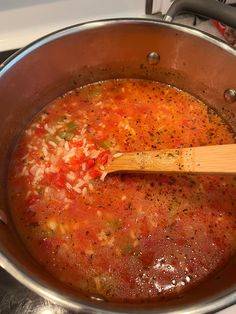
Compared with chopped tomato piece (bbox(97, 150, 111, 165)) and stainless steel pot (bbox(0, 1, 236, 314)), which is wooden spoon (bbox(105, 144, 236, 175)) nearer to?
chopped tomato piece (bbox(97, 150, 111, 165))

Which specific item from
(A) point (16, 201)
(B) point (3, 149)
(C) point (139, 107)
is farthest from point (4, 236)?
(C) point (139, 107)

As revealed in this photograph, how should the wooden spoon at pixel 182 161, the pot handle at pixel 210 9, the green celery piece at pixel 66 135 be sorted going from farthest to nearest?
the green celery piece at pixel 66 135 < the pot handle at pixel 210 9 < the wooden spoon at pixel 182 161

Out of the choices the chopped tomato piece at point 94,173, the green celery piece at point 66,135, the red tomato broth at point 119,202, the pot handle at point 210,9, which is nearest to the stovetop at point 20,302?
the red tomato broth at point 119,202

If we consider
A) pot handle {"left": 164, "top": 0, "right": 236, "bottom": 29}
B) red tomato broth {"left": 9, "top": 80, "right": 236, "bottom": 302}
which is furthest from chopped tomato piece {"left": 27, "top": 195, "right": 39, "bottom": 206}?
pot handle {"left": 164, "top": 0, "right": 236, "bottom": 29}

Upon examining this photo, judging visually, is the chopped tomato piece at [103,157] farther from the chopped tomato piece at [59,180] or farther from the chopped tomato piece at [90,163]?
the chopped tomato piece at [59,180]

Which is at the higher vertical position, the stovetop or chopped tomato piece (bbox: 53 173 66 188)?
chopped tomato piece (bbox: 53 173 66 188)

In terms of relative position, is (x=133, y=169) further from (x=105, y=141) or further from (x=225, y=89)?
(x=225, y=89)
